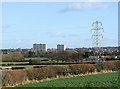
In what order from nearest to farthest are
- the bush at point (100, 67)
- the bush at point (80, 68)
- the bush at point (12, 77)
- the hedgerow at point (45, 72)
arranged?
the bush at point (12, 77), the hedgerow at point (45, 72), the bush at point (80, 68), the bush at point (100, 67)

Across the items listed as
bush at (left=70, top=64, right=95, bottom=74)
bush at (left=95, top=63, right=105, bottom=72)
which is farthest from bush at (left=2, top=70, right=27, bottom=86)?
bush at (left=95, top=63, right=105, bottom=72)

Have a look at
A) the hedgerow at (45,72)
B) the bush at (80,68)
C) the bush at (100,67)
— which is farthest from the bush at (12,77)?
the bush at (100,67)

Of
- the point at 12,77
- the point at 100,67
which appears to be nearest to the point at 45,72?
the point at 12,77

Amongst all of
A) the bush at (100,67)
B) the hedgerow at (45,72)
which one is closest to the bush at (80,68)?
the hedgerow at (45,72)

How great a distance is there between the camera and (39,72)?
3288cm

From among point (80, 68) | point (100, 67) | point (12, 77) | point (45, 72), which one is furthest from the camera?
point (100, 67)

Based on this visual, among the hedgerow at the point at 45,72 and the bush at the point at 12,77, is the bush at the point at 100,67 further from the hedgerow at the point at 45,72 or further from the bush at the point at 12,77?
the bush at the point at 12,77

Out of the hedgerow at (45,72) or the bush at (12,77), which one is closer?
the bush at (12,77)

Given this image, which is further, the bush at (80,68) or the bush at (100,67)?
the bush at (100,67)

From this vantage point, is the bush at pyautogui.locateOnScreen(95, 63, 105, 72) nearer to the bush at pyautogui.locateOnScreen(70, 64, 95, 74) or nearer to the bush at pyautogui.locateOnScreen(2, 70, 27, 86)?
the bush at pyautogui.locateOnScreen(70, 64, 95, 74)

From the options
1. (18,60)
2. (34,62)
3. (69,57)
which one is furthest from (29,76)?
(18,60)

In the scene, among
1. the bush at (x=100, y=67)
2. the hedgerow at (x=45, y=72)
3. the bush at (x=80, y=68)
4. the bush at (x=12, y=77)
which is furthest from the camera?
the bush at (x=100, y=67)

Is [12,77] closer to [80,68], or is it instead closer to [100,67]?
[80,68]

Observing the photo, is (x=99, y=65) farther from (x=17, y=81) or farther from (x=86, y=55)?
(x=86, y=55)
